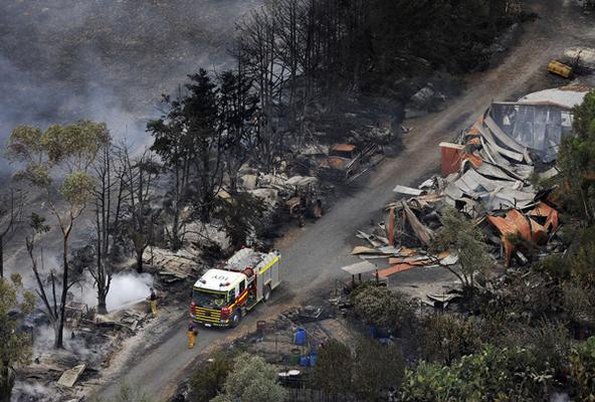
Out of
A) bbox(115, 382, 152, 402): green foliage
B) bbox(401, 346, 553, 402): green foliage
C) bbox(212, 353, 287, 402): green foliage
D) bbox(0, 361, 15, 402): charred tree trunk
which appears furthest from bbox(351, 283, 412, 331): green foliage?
bbox(0, 361, 15, 402): charred tree trunk

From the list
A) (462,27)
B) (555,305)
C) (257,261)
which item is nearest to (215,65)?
(462,27)

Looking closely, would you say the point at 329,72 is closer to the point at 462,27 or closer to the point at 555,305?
the point at 462,27

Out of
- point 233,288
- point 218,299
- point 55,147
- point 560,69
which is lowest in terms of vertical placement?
point 218,299

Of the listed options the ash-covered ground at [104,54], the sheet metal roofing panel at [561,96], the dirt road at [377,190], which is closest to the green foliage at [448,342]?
the dirt road at [377,190]

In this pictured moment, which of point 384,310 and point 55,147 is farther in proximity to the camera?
point 384,310

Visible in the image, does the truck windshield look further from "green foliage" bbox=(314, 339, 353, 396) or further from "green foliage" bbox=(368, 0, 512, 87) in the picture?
"green foliage" bbox=(368, 0, 512, 87)

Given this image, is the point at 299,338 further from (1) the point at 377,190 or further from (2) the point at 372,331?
(1) the point at 377,190

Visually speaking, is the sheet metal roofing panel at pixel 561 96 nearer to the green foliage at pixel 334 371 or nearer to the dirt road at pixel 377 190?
the dirt road at pixel 377 190

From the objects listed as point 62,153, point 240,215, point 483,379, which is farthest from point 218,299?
Result: point 483,379
